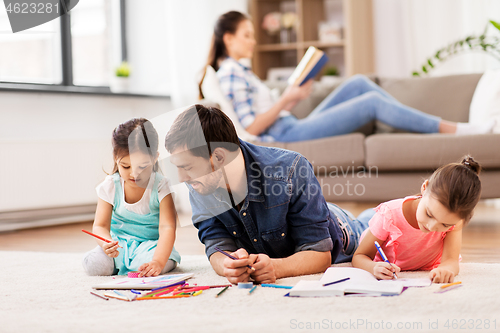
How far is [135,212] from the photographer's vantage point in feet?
4.46

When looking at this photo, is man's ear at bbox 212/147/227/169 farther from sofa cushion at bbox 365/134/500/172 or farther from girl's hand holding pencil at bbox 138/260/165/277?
sofa cushion at bbox 365/134/500/172

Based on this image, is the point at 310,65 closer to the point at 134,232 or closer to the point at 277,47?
the point at 134,232

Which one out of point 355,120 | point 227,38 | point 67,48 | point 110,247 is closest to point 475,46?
point 355,120

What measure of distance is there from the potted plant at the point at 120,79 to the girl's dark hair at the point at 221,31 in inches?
32.3

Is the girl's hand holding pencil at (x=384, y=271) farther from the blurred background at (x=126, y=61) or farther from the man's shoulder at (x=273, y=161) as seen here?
the blurred background at (x=126, y=61)

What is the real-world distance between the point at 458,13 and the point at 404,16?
0.36 metres

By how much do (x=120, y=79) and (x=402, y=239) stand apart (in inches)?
88.2

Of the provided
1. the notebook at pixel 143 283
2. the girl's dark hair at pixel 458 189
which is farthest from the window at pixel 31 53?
the girl's dark hair at pixel 458 189

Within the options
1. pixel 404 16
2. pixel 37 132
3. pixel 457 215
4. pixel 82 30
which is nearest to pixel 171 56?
pixel 82 30

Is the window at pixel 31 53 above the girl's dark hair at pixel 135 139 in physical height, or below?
above

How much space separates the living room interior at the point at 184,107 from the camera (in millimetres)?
932

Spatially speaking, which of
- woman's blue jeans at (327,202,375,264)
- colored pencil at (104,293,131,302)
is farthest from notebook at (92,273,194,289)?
woman's blue jeans at (327,202,375,264)

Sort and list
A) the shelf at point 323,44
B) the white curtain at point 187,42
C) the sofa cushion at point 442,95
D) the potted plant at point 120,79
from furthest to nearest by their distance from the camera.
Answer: the shelf at point 323,44
the white curtain at point 187,42
the potted plant at point 120,79
the sofa cushion at point 442,95

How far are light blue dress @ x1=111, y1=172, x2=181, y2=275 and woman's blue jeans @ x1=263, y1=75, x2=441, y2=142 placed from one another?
105 cm
